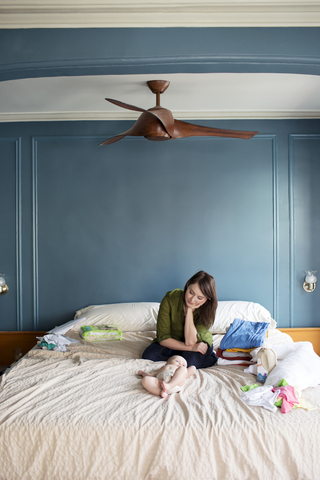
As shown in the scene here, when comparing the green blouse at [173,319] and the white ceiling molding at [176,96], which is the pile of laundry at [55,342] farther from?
the white ceiling molding at [176,96]

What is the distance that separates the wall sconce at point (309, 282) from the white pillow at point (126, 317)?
149cm

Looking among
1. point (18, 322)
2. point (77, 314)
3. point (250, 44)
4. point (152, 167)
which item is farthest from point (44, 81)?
point (18, 322)

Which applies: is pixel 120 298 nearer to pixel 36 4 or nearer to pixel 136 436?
pixel 136 436

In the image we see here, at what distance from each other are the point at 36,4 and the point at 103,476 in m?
2.18

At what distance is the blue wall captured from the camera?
3.62 meters

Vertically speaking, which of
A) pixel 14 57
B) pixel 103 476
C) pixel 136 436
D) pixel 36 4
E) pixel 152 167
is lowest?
pixel 103 476

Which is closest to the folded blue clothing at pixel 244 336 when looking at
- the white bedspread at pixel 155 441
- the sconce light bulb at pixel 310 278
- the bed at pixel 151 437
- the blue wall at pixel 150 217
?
the bed at pixel 151 437

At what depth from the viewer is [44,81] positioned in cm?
282

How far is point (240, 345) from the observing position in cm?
239

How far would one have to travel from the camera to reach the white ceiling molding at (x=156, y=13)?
5.81 ft

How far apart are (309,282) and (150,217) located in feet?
5.48

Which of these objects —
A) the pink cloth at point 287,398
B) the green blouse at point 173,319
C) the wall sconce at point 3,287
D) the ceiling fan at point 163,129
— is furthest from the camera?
the wall sconce at point 3,287

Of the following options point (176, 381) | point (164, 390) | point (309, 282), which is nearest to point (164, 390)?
point (164, 390)

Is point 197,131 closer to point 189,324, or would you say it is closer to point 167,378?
point 189,324
